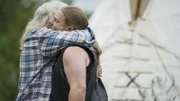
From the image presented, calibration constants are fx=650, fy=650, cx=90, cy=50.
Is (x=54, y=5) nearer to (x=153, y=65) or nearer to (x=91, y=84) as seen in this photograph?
(x=91, y=84)

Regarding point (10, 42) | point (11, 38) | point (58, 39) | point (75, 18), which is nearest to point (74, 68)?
point (58, 39)

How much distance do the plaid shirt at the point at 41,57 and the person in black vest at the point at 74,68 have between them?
45mm

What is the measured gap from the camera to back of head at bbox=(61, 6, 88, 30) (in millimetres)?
3326

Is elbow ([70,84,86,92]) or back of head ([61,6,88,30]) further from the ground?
back of head ([61,6,88,30])

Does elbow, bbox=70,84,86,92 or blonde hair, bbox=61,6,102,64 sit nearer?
elbow, bbox=70,84,86,92

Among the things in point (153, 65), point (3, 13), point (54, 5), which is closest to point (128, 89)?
→ point (153, 65)

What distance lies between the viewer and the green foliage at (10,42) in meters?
10.5

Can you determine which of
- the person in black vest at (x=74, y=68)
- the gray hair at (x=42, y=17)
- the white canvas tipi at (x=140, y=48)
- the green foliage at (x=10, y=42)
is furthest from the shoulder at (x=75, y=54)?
the green foliage at (x=10, y=42)

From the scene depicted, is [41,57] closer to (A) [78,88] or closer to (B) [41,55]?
(B) [41,55]

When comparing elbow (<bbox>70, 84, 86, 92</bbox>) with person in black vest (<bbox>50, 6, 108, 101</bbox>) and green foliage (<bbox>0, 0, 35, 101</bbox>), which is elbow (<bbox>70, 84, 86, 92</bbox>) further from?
green foliage (<bbox>0, 0, 35, 101</bbox>)

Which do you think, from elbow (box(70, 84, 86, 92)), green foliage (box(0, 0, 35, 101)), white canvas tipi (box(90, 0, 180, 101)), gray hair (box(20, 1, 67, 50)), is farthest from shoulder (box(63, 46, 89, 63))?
green foliage (box(0, 0, 35, 101))

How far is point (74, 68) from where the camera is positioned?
312 cm

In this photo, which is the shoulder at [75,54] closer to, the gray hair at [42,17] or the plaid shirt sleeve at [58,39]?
the plaid shirt sleeve at [58,39]

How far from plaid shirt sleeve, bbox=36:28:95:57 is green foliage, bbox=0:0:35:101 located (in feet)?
23.1
